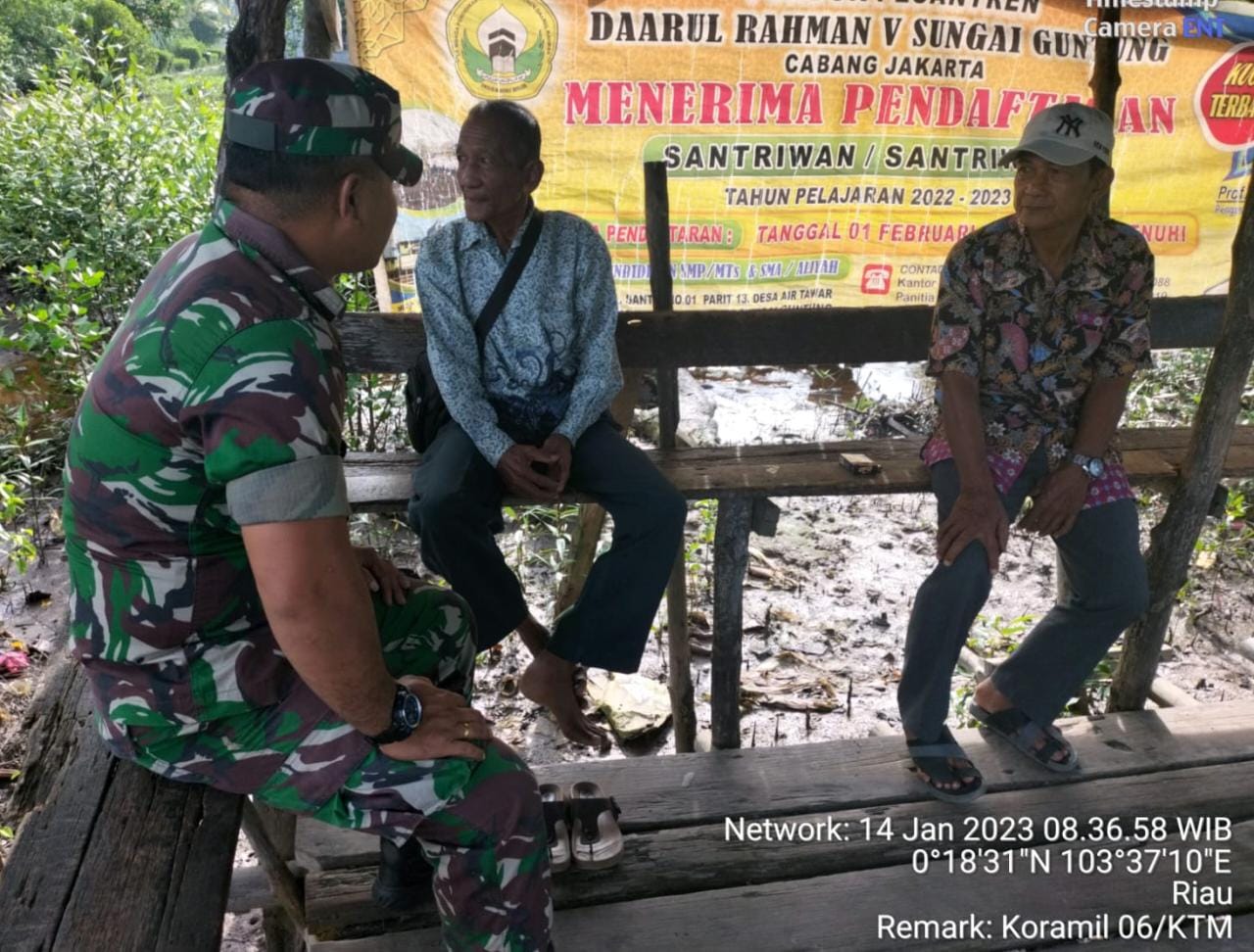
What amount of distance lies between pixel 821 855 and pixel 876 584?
2.48 m

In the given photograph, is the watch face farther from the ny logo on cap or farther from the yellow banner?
the yellow banner

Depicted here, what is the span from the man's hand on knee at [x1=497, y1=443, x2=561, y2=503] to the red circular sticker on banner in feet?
12.2

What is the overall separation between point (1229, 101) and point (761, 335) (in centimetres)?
290

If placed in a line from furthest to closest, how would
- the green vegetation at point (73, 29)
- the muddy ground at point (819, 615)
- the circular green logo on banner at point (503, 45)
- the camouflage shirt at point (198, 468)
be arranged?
the green vegetation at point (73, 29) → the muddy ground at point (819, 615) → the circular green logo on banner at point (503, 45) → the camouflage shirt at point (198, 468)

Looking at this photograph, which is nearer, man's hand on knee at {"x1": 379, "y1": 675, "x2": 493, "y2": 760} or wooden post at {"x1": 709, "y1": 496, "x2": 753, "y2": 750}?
man's hand on knee at {"x1": 379, "y1": 675, "x2": 493, "y2": 760}

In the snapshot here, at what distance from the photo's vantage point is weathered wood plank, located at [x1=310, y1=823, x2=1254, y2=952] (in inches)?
84.0

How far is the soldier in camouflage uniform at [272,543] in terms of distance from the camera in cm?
134

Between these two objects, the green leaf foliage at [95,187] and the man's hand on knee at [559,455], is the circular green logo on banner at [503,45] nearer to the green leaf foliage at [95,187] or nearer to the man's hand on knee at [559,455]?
the man's hand on knee at [559,455]

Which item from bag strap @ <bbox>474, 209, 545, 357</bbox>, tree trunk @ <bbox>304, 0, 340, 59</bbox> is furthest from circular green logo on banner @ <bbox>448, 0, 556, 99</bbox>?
bag strap @ <bbox>474, 209, 545, 357</bbox>

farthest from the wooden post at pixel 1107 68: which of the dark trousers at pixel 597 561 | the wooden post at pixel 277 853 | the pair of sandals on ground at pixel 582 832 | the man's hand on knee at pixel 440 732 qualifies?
the wooden post at pixel 277 853

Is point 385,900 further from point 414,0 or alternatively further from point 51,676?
point 414,0

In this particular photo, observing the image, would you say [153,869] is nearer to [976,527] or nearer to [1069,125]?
[976,527]

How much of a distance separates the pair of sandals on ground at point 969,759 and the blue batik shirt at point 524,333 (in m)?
1.36

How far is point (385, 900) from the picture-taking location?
209cm
